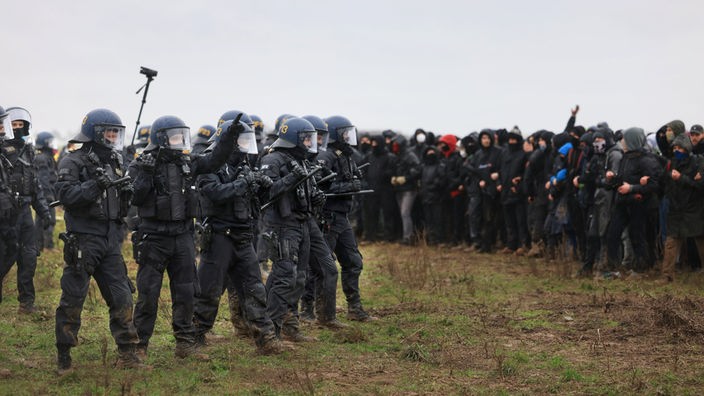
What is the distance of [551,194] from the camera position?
16.5 metres

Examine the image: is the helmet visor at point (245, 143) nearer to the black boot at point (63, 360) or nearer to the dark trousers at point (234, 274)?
the dark trousers at point (234, 274)

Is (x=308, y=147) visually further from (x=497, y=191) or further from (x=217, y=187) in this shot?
(x=497, y=191)

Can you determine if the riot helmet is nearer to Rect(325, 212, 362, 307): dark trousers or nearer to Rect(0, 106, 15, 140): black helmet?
Rect(0, 106, 15, 140): black helmet

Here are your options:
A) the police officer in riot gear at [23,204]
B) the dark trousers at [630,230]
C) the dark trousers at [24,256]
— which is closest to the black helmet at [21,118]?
the police officer in riot gear at [23,204]

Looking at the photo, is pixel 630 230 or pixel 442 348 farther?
pixel 630 230

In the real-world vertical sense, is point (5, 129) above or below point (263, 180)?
above

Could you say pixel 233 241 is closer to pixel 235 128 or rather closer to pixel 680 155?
pixel 235 128

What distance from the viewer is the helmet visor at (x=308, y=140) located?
1010 cm

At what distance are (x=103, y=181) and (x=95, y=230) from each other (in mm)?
471

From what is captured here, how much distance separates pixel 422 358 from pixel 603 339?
2.21 m

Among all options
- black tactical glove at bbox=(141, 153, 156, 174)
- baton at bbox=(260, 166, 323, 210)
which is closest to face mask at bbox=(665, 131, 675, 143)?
baton at bbox=(260, 166, 323, 210)

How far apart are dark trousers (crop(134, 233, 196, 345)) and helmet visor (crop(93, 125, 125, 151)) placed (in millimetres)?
901

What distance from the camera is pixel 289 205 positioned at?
9852 millimetres

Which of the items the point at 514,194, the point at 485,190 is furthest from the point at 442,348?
the point at 485,190
